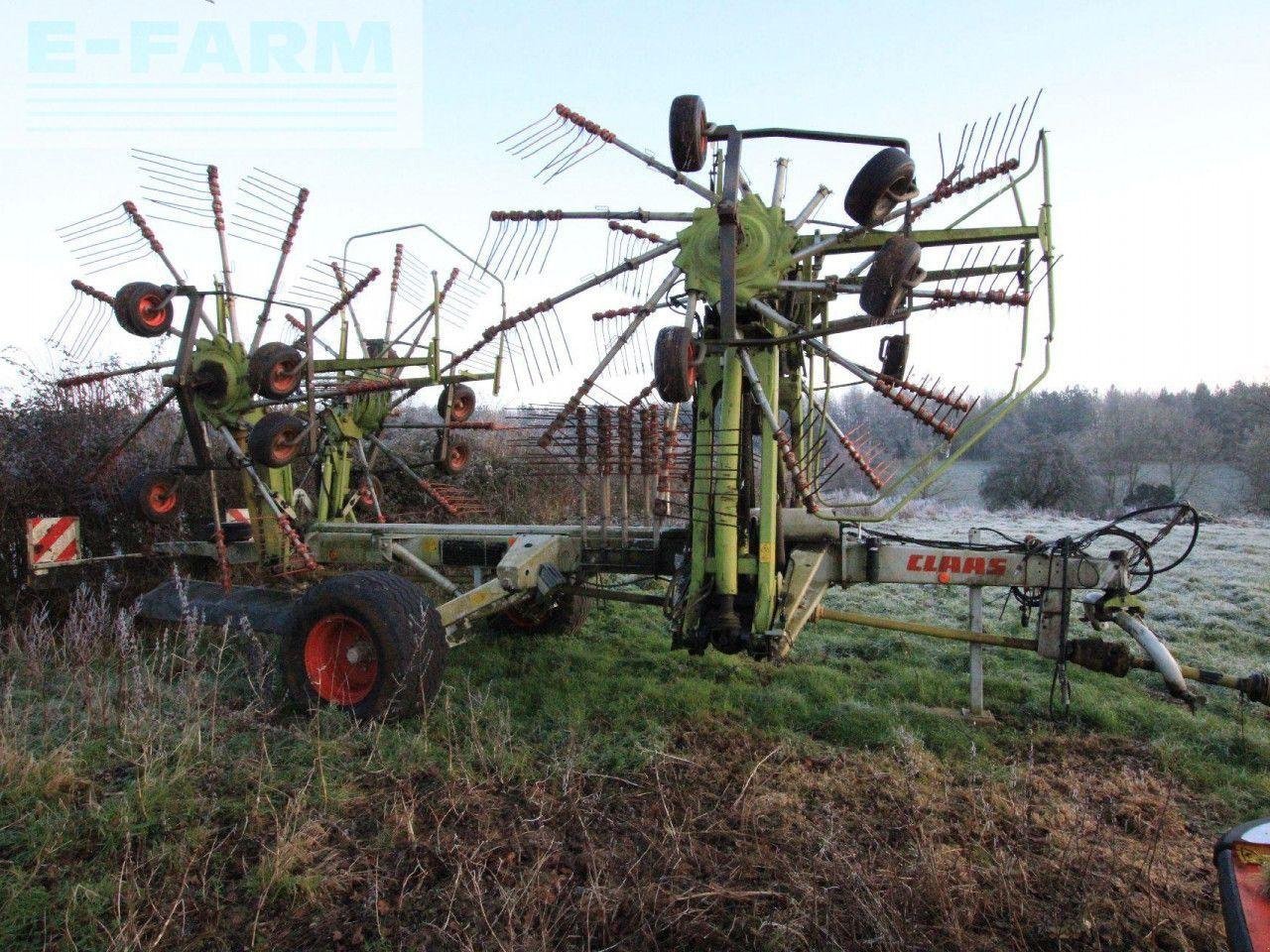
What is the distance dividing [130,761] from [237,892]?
4.46 feet

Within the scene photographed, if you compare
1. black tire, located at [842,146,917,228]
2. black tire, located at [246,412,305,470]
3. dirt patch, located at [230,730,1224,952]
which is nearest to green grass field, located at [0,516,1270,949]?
dirt patch, located at [230,730,1224,952]

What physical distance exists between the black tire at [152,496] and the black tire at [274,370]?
43.1 inches

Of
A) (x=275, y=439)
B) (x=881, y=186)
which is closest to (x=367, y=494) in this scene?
(x=275, y=439)

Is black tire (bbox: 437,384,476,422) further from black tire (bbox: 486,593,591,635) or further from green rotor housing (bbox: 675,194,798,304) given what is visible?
green rotor housing (bbox: 675,194,798,304)

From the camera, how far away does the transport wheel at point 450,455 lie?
25.7ft

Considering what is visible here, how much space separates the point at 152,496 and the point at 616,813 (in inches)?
191

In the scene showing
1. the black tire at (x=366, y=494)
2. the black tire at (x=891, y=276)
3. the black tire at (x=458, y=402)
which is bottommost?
the black tire at (x=366, y=494)

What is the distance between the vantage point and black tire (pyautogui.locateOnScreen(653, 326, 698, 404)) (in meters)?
4.05

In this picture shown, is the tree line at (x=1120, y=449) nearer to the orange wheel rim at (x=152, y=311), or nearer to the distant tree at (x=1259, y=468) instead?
the distant tree at (x=1259, y=468)

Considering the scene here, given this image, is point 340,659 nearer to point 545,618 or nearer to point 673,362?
point 545,618

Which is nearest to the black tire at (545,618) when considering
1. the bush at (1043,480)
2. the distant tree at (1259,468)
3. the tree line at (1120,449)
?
the tree line at (1120,449)

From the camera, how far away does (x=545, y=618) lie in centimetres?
708

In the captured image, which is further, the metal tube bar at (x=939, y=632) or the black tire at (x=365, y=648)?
the metal tube bar at (x=939, y=632)

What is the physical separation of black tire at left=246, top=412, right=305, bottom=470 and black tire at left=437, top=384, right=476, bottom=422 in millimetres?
1634
